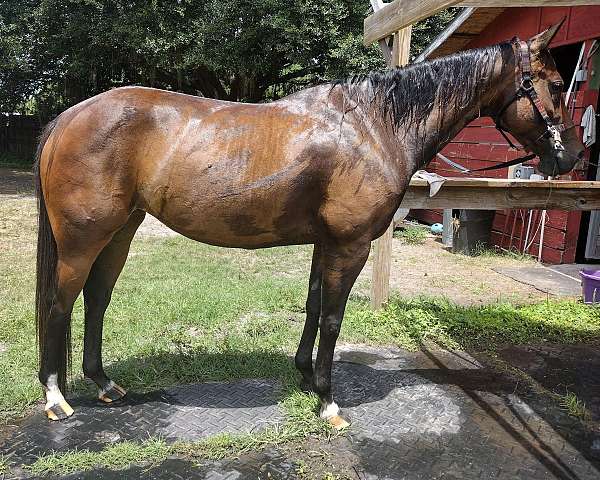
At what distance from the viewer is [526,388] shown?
3.40 metres

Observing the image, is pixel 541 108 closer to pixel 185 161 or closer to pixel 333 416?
pixel 185 161

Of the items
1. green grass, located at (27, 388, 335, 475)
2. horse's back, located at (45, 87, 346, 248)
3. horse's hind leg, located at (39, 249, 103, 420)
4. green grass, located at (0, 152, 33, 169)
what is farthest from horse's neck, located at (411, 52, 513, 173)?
green grass, located at (0, 152, 33, 169)

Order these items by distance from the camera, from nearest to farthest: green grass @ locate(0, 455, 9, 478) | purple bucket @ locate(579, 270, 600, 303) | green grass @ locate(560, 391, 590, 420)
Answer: green grass @ locate(0, 455, 9, 478), green grass @ locate(560, 391, 590, 420), purple bucket @ locate(579, 270, 600, 303)

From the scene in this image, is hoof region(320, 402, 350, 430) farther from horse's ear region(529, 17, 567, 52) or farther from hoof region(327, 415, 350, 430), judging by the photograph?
horse's ear region(529, 17, 567, 52)

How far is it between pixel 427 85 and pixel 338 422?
1877mm

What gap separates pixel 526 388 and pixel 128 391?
256cm

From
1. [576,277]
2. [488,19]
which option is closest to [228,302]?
[576,277]

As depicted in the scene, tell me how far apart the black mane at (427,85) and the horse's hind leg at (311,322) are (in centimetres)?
90

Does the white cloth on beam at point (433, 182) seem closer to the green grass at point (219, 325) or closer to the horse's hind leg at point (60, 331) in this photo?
the green grass at point (219, 325)

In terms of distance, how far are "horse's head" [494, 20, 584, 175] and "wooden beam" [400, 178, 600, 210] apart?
1240mm

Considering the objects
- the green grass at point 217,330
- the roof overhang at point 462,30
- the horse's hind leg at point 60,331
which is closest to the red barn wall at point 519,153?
the roof overhang at point 462,30

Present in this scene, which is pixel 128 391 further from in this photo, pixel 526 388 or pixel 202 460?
pixel 526 388

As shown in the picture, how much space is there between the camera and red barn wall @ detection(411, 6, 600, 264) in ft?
21.3

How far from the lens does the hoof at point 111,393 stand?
2.96m
